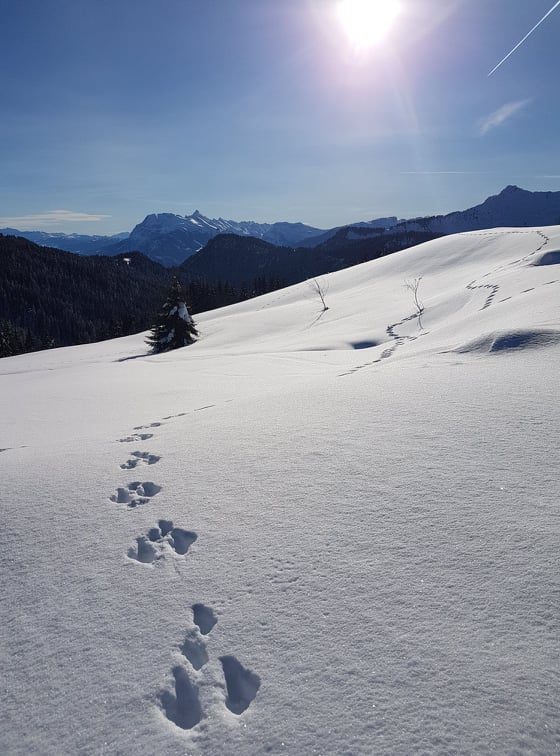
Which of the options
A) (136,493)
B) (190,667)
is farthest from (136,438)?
(190,667)

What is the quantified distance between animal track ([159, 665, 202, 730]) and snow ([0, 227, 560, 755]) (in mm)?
10

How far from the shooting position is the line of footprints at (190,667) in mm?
2289

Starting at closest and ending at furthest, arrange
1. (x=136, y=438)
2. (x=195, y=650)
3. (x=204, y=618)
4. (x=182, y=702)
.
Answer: (x=182, y=702) → (x=195, y=650) → (x=204, y=618) → (x=136, y=438)

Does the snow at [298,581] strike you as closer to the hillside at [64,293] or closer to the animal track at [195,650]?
the animal track at [195,650]

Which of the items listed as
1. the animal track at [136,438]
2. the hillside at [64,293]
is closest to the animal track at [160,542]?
the animal track at [136,438]

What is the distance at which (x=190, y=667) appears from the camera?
2514 millimetres

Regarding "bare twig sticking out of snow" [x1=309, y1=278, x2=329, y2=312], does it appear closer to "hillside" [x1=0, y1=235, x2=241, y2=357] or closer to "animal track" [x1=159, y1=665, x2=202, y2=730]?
"animal track" [x1=159, y1=665, x2=202, y2=730]

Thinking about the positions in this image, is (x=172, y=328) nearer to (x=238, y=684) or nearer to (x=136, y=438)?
(x=136, y=438)

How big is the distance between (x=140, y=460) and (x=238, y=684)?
11.2 ft

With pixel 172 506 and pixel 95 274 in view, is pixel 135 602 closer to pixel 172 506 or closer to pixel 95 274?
pixel 172 506

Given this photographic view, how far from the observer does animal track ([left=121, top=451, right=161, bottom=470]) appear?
5.17 meters

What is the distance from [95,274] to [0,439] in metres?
202

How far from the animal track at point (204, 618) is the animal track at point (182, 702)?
0.29 meters

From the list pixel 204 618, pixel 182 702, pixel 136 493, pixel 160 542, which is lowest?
pixel 182 702
